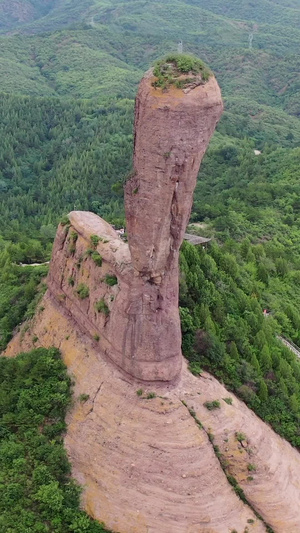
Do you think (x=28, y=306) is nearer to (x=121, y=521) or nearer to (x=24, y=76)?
(x=121, y=521)

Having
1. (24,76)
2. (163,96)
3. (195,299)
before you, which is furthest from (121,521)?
(24,76)

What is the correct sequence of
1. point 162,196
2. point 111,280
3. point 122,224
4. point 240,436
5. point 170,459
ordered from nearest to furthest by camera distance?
point 162,196
point 170,459
point 240,436
point 111,280
point 122,224

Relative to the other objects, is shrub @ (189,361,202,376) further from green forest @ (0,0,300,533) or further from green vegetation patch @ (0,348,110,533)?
green vegetation patch @ (0,348,110,533)

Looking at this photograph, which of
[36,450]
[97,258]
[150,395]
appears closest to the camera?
[36,450]

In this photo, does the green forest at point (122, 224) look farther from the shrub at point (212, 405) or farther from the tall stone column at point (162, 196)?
the shrub at point (212, 405)

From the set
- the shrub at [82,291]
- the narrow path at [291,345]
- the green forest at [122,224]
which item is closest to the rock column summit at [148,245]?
the shrub at [82,291]

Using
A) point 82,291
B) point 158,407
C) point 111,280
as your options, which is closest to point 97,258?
point 111,280

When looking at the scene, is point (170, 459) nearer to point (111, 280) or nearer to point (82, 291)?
point (111, 280)
